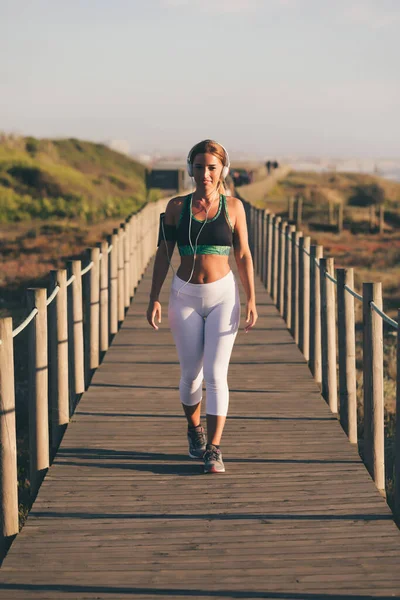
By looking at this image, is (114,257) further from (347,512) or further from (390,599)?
(390,599)

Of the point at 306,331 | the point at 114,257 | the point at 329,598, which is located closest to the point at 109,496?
the point at 329,598

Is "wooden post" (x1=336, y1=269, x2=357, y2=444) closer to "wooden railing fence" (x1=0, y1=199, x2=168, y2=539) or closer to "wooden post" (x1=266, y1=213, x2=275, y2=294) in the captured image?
"wooden railing fence" (x1=0, y1=199, x2=168, y2=539)

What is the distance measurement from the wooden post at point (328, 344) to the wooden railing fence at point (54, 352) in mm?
2129

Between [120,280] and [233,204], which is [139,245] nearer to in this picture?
[120,280]

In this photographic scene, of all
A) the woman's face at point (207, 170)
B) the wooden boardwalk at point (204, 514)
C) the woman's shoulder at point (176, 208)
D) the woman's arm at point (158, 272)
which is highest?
the woman's face at point (207, 170)

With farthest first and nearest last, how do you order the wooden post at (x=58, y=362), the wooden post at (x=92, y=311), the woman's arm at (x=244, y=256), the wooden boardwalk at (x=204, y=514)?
the wooden post at (x=92, y=311) < the wooden post at (x=58, y=362) < the woman's arm at (x=244, y=256) < the wooden boardwalk at (x=204, y=514)

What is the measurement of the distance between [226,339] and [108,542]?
4.88 feet

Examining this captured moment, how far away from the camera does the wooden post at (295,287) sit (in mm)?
11883

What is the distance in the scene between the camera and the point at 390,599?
14.8 ft

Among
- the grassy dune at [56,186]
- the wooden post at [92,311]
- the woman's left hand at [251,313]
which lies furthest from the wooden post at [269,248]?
the grassy dune at [56,186]

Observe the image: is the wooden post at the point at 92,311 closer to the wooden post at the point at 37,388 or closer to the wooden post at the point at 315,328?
the wooden post at the point at 315,328

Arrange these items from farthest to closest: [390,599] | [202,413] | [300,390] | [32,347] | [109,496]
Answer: [300,390], [202,413], [32,347], [109,496], [390,599]

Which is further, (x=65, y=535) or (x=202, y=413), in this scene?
(x=202, y=413)

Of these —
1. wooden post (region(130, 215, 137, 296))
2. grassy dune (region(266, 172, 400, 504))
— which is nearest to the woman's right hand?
grassy dune (region(266, 172, 400, 504))
